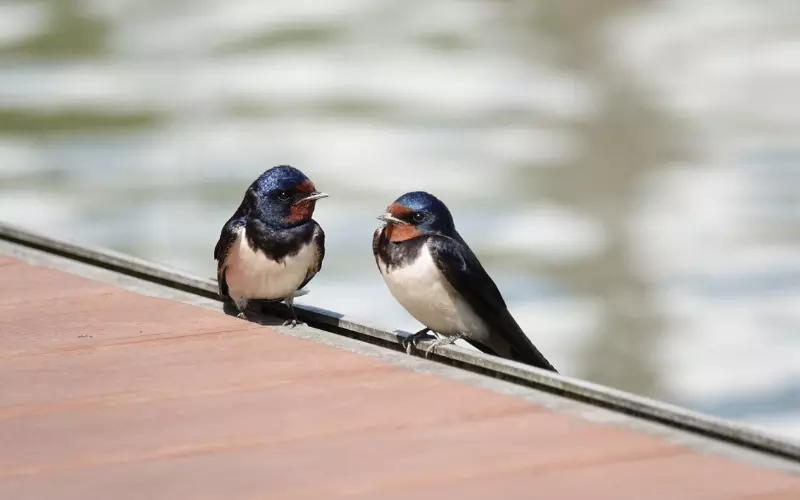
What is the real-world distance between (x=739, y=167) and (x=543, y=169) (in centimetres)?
175

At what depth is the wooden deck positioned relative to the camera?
252cm

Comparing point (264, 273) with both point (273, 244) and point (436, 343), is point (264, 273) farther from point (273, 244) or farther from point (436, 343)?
point (436, 343)

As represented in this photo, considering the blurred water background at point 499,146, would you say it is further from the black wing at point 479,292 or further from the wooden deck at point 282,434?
the wooden deck at point 282,434

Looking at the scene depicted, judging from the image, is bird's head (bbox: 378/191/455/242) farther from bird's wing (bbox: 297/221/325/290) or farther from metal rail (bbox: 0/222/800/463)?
metal rail (bbox: 0/222/800/463)

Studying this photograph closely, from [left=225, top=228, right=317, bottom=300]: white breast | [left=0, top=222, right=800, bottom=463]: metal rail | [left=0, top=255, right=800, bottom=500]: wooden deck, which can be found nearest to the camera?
[left=0, top=255, right=800, bottom=500]: wooden deck

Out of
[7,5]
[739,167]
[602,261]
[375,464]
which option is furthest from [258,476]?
[7,5]

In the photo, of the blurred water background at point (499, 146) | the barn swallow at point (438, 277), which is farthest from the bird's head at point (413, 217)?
the blurred water background at point (499, 146)

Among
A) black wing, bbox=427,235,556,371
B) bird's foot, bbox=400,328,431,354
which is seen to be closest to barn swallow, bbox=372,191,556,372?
black wing, bbox=427,235,556,371

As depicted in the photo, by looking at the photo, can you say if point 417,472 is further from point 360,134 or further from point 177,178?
point 360,134

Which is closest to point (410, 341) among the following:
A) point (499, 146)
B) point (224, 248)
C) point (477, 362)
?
point (477, 362)

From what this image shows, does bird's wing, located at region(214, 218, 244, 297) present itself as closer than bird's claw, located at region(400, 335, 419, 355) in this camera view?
No

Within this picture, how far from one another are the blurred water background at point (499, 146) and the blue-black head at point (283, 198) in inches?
251

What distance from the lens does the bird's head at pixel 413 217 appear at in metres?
3.73

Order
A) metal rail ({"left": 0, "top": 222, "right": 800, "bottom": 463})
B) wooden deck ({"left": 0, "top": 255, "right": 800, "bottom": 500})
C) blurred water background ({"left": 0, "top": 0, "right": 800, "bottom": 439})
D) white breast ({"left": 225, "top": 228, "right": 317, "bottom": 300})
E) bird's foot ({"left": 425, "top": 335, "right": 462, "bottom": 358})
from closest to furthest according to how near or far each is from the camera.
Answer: wooden deck ({"left": 0, "top": 255, "right": 800, "bottom": 500}) < metal rail ({"left": 0, "top": 222, "right": 800, "bottom": 463}) < bird's foot ({"left": 425, "top": 335, "right": 462, "bottom": 358}) < white breast ({"left": 225, "top": 228, "right": 317, "bottom": 300}) < blurred water background ({"left": 0, "top": 0, "right": 800, "bottom": 439})
